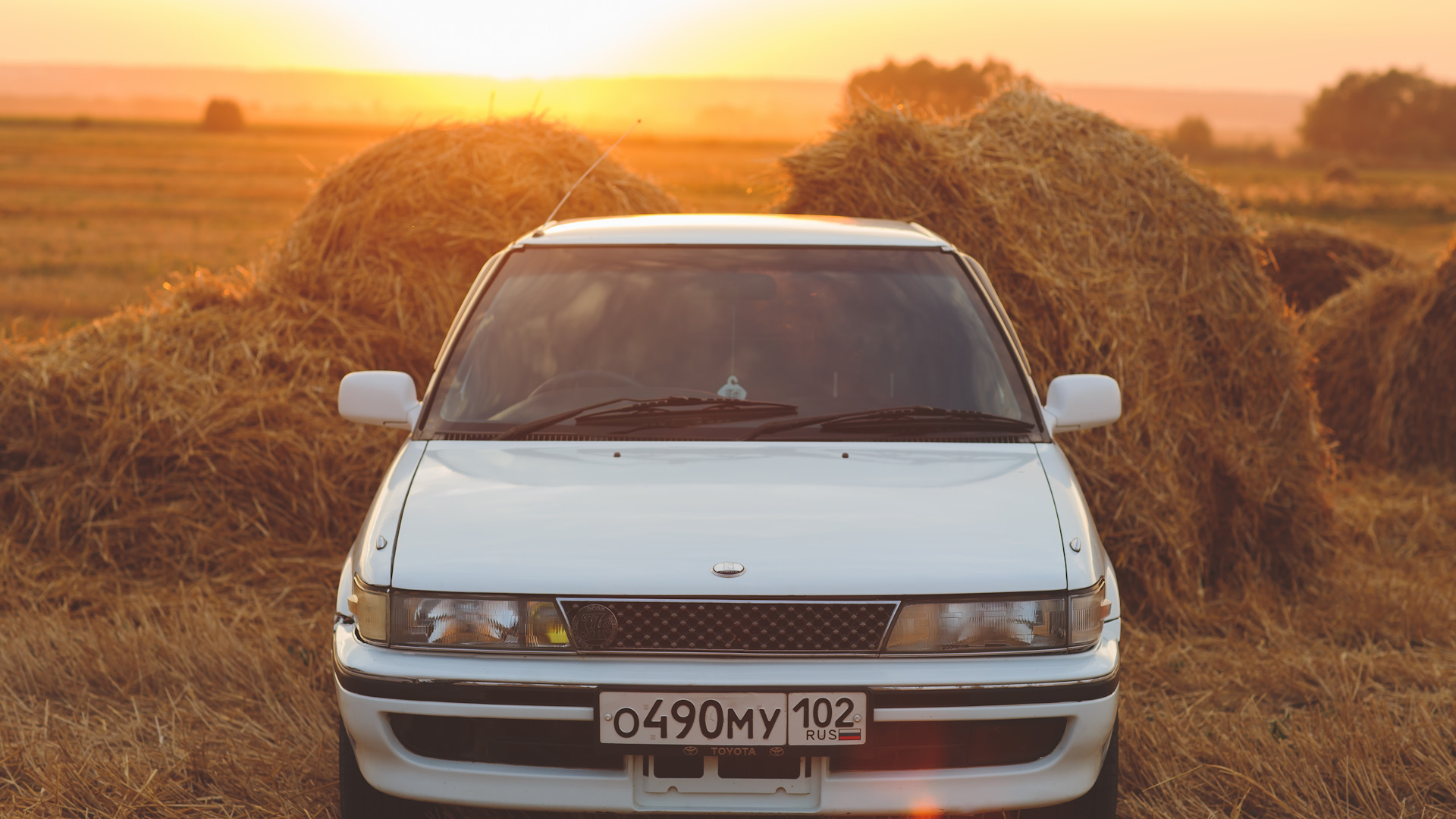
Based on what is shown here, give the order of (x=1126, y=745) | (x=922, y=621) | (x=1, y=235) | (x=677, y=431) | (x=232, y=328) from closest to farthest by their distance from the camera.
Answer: (x=922, y=621) < (x=677, y=431) < (x=1126, y=745) < (x=232, y=328) < (x=1, y=235)

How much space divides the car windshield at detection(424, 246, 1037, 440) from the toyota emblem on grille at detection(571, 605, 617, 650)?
27.6 inches

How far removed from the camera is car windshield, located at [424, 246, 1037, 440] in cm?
335

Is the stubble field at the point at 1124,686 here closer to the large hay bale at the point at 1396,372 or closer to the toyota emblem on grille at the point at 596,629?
the large hay bale at the point at 1396,372

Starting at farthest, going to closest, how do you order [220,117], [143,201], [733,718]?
1. [220,117]
2. [143,201]
3. [733,718]

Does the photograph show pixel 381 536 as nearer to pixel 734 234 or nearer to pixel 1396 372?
pixel 734 234

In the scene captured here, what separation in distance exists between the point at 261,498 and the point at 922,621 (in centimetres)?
394

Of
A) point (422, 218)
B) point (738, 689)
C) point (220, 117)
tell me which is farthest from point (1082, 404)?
point (220, 117)

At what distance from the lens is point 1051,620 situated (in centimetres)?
269

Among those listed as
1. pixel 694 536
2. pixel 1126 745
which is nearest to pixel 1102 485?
pixel 1126 745

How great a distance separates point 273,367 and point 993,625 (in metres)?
4.46

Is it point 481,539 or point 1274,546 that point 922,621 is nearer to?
point 481,539

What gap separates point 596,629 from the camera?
2633mm

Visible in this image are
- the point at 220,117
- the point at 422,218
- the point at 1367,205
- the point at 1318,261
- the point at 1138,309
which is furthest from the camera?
the point at 220,117

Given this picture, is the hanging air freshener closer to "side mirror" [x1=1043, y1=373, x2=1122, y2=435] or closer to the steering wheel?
the steering wheel
